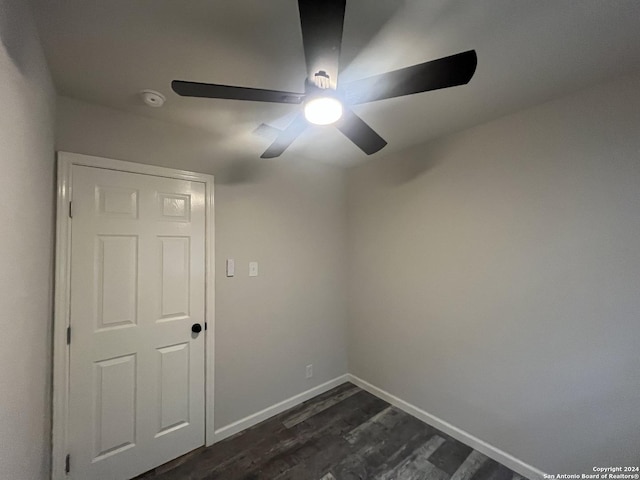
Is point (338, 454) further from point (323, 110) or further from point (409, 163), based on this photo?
point (409, 163)

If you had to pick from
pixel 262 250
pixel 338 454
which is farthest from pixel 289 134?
pixel 338 454

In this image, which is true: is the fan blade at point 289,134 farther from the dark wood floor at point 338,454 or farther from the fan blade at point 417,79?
the dark wood floor at point 338,454

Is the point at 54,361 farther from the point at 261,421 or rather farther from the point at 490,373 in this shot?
the point at 490,373

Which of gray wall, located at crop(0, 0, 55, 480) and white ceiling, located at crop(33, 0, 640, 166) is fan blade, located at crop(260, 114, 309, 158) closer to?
white ceiling, located at crop(33, 0, 640, 166)

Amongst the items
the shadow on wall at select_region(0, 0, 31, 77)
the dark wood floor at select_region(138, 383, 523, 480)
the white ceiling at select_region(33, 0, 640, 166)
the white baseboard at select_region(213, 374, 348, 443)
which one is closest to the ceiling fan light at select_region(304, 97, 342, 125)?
the white ceiling at select_region(33, 0, 640, 166)

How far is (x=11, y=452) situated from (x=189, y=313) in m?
1.04

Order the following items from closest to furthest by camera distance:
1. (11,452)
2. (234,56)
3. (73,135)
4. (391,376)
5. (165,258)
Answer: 1. (11,452)
2. (234,56)
3. (73,135)
4. (165,258)
5. (391,376)

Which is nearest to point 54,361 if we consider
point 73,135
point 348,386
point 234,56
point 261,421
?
point 73,135

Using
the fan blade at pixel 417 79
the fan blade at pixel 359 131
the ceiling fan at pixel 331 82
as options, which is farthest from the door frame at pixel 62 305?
the fan blade at pixel 417 79

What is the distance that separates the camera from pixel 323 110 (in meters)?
1.16

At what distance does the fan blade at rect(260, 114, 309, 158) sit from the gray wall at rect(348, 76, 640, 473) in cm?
131

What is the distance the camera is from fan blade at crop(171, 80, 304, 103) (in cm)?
102

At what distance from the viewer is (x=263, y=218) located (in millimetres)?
2336

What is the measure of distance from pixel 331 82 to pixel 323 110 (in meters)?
0.14
